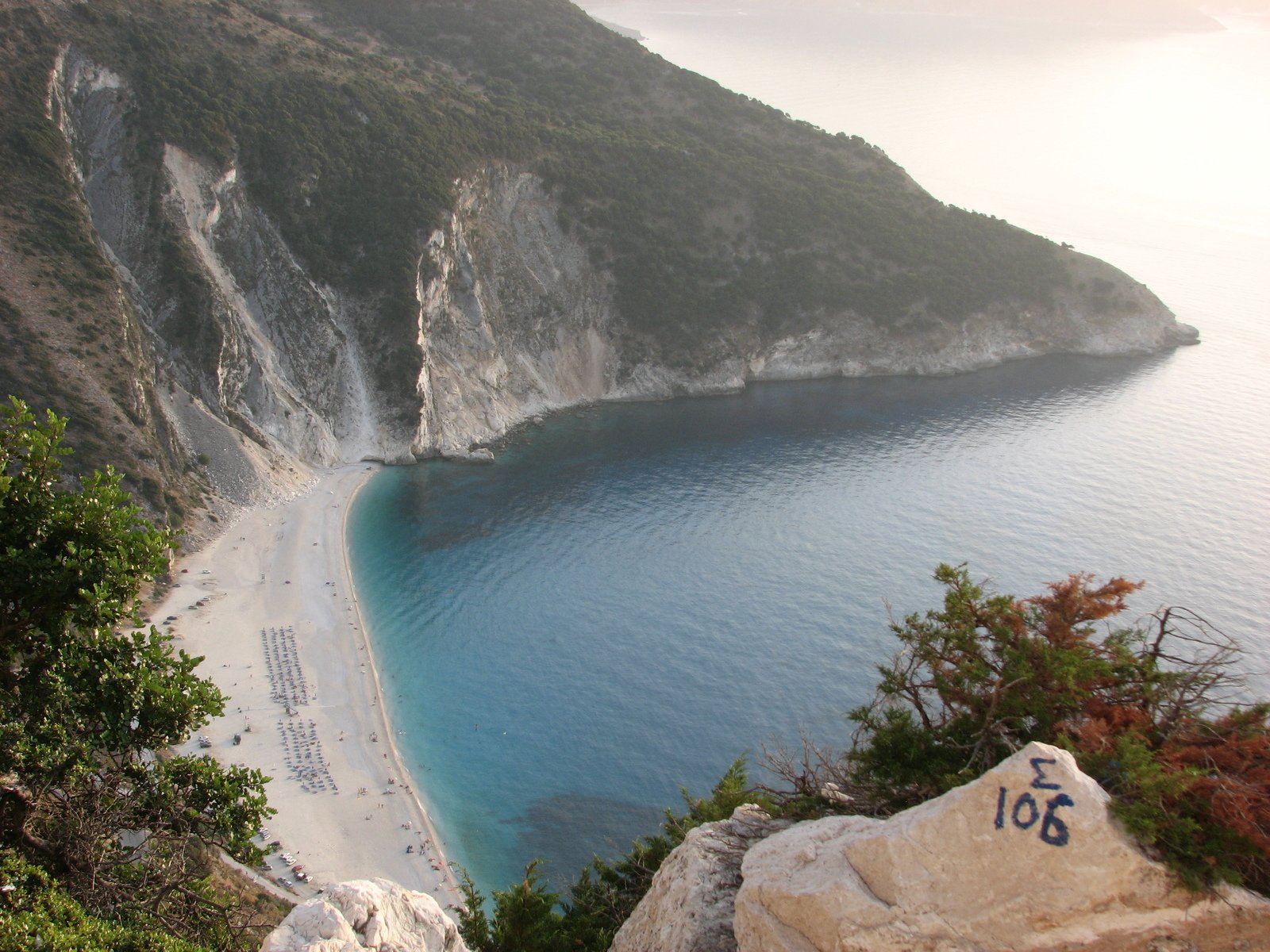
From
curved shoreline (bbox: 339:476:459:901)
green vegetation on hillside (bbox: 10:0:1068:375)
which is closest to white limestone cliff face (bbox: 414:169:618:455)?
green vegetation on hillside (bbox: 10:0:1068:375)

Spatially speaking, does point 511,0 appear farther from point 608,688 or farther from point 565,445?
point 608,688

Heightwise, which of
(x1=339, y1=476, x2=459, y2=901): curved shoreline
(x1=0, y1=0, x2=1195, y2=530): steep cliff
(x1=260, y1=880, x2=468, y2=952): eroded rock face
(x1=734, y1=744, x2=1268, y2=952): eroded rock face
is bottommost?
(x1=339, y1=476, x2=459, y2=901): curved shoreline

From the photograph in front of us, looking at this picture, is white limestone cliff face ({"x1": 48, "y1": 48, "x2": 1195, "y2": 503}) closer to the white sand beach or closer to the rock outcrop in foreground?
the white sand beach

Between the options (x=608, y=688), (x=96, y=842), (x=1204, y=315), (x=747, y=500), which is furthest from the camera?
(x=1204, y=315)

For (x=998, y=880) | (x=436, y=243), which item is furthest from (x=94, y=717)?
(x=436, y=243)

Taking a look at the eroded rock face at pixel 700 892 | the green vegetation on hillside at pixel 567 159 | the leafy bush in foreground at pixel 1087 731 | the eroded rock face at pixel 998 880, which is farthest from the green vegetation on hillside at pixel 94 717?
the green vegetation on hillside at pixel 567 159

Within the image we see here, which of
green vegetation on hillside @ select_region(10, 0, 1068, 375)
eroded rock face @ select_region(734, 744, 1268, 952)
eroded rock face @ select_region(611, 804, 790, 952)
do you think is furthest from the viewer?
green vegetation on hillside @ select_region(10, 0, 1068, 375)

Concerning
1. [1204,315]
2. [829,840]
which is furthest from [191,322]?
[1204,315]
